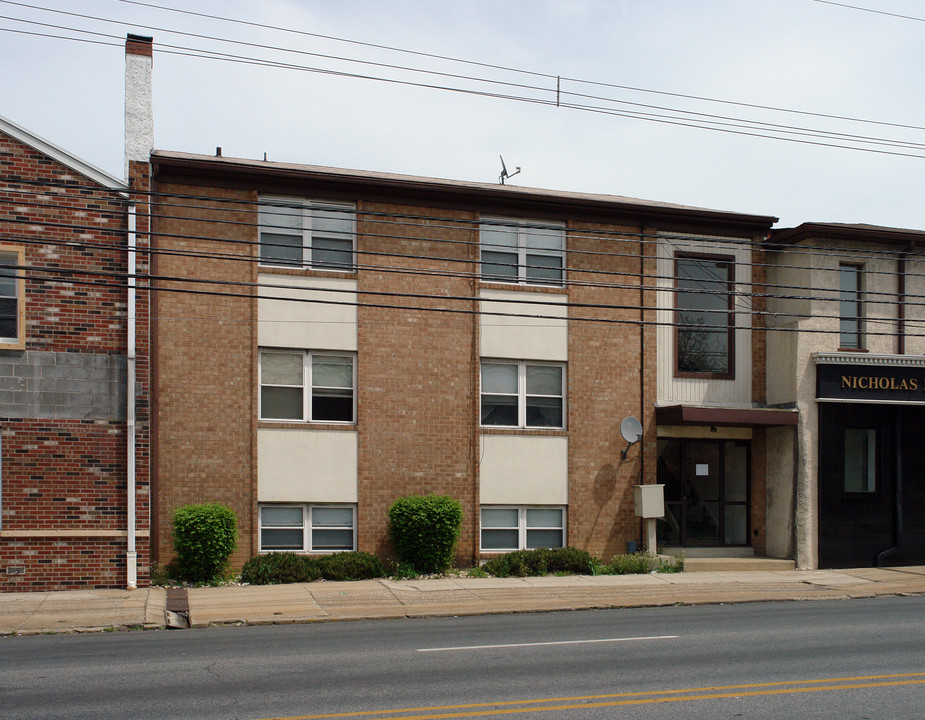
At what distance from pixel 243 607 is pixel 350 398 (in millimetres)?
5463

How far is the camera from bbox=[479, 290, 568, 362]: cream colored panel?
19766mm

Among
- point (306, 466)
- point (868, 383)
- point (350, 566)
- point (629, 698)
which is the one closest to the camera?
point (629, 698)

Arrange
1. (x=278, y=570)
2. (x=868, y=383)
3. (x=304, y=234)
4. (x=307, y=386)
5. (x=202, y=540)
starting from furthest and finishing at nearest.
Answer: (x=868, y=383) → (x=304, y=234) → (x=307, y=386) → (x=278, y=570) → (x=202, y=540)

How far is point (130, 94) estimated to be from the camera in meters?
17.6

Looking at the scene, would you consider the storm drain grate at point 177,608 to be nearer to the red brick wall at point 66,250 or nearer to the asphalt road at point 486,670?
the asphalt road at point 486,670

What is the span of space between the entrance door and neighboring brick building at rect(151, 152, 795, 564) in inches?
2.0

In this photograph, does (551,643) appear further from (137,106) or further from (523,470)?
(137,106)

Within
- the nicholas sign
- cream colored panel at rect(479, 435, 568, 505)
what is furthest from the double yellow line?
the nicholas sign

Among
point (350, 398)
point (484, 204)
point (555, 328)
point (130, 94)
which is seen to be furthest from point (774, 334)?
point (130, 94)

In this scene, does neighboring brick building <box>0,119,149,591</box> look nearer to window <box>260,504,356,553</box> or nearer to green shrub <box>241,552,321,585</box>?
green shrub <box>241,552,321,585</box>

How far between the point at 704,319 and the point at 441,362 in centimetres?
609

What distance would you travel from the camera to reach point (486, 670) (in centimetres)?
989

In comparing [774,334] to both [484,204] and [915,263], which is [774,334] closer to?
[915,263]

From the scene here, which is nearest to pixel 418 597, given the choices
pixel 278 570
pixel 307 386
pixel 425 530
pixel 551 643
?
pixel 425 530
